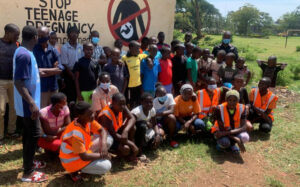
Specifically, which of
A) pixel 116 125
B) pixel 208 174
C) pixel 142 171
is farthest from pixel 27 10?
pixel 208 174

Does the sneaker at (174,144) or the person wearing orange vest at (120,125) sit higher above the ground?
the person wearing orange vest at (120,125)

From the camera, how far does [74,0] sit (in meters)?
5.36

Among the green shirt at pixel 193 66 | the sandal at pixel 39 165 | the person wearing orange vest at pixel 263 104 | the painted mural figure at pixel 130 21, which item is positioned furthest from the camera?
the painted mural figure at pixel 130 21

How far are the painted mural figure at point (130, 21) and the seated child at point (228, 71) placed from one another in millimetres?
2310

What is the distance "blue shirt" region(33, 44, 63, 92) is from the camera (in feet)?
13.2

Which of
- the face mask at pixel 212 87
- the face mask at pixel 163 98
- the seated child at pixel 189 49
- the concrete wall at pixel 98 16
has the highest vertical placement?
the concrete wall at pixel 98 16

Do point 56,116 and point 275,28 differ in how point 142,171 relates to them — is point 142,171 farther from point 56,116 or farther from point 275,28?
point 275,28

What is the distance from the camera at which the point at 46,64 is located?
4.07m

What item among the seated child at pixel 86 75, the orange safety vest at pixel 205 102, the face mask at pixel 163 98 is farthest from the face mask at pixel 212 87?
the seated child at pixel 86 75

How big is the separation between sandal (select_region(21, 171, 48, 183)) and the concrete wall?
290 centimetres

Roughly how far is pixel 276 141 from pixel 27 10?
5.33 metres

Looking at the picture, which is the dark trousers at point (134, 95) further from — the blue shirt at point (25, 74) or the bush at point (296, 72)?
the bush at point (296, 72)

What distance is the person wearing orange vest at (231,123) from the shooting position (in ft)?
13.6

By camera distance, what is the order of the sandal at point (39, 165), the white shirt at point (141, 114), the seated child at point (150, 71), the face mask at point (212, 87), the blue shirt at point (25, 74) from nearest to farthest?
the blue shirt at point (25, 74), the sandal at point (39, 165), the white shirt at point (141, 114), the face mask at point (212, 87), the seated child at point (150, 71)
